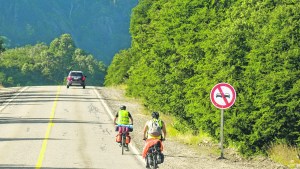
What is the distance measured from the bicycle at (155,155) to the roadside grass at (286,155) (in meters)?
5.23

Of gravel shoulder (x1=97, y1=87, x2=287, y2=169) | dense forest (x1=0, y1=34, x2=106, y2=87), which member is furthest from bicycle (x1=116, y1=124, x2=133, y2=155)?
dense forest (x1=0, y1=34, x2=106, y2=87)

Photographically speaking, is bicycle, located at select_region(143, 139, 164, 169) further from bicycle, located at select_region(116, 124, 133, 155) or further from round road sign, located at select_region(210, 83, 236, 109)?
bicycle, located at select_region(116, 124, 133, 155)

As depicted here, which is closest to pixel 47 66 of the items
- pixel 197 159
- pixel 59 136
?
pixel 59 136

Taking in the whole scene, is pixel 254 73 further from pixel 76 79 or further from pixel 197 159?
pixel 76 79

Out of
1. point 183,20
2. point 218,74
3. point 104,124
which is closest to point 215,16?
point 183,20

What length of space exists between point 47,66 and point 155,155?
472 feet

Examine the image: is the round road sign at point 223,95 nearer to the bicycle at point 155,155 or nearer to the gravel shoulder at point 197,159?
the gravel shoulder at point 197,159

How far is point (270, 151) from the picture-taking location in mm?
20750

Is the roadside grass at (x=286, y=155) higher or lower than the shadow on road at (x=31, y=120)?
lower

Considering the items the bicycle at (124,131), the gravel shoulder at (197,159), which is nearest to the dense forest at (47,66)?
the gravel shoulder at (197,159)

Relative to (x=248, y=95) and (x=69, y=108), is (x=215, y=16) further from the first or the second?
(x=69, y=108)

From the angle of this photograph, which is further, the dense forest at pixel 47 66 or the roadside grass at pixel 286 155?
the dense forest at pixel 47 66

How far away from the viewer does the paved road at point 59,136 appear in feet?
64.5

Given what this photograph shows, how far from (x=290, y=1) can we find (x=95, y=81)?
13792 centimetres
